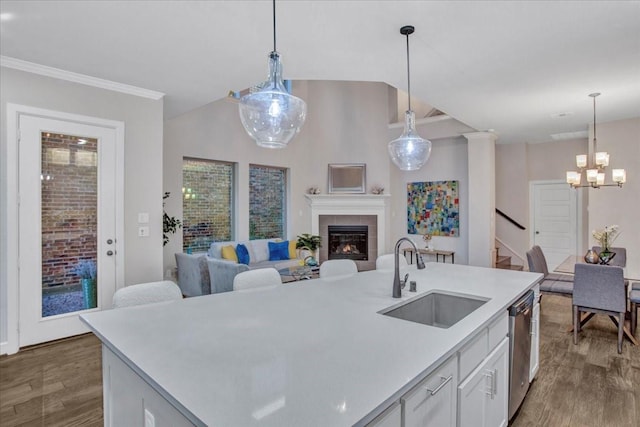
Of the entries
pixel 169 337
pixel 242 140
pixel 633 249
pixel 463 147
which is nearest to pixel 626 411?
pixel 169 337

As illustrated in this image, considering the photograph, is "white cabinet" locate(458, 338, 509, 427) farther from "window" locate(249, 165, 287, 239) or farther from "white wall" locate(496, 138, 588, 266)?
"white wall" locate(496, 138, 588, 266)

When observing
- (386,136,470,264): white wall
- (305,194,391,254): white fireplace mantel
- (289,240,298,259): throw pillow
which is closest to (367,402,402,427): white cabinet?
(289,240,298,259): throw pillow

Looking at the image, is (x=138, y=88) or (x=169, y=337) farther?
(x=138, y=88)

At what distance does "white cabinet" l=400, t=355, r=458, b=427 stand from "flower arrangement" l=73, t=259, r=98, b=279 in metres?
3.57

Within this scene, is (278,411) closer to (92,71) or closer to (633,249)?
(92,71)

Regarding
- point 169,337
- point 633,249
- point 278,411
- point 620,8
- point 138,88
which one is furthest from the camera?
point 633,249

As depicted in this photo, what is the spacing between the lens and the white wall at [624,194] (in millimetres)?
4949

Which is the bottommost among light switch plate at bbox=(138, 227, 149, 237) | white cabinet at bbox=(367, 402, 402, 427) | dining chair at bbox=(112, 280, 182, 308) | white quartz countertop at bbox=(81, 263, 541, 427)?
white cabinet at bbox=(367, 402, 402, 427)

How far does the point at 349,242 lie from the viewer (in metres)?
7.53

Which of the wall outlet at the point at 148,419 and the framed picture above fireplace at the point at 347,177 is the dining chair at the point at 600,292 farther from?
the framed picture above fireplace at the point at 347,177

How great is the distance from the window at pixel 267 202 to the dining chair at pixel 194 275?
1.85 m

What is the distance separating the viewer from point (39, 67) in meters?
3.12

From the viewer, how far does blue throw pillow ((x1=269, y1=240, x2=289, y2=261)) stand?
20.0 ft

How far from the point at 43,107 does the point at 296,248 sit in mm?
4083
